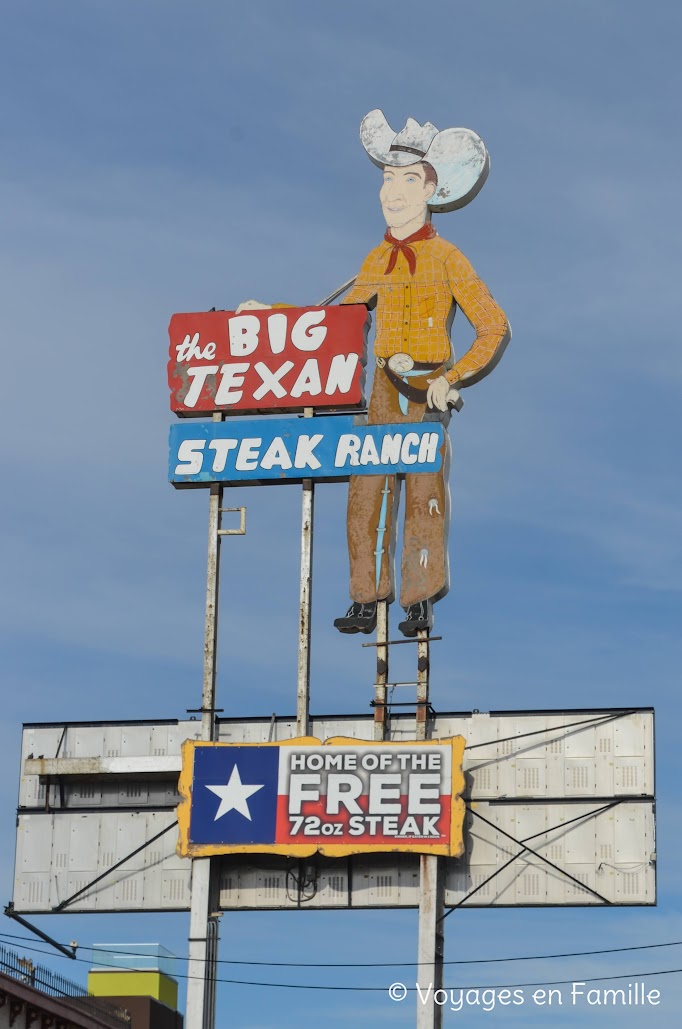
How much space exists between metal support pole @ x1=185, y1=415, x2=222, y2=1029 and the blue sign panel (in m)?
1.61

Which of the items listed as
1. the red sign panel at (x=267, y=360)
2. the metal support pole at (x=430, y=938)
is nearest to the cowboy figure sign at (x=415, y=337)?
the red sign panel at (x=267, y=360)

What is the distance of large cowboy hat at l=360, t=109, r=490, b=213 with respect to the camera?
129ft

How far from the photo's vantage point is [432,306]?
38.8 metres

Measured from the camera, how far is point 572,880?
119 ft

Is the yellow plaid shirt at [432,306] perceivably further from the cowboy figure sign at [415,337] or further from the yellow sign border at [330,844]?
the yellow sign border at [330,844]

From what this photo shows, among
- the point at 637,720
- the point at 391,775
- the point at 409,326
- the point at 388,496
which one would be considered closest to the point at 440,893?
the point at 391,775

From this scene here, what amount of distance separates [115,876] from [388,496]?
9102 millimetres

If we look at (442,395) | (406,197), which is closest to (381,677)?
(442,395)

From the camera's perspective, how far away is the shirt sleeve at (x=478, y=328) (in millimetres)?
37906

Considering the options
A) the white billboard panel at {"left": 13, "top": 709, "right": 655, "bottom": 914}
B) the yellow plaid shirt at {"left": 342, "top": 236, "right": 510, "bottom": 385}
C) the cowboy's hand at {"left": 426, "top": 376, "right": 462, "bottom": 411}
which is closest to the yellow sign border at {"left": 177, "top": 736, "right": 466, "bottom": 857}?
the white billboard panel at {"left": 13, "top": 709, "right": 655, "bottom": 914}

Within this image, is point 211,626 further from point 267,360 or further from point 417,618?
point 267,360

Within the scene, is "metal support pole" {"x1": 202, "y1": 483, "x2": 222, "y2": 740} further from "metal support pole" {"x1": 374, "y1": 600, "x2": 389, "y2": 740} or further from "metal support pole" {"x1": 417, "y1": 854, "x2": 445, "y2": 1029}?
"metal support pole" {"x1": 417, "y1": 854, "x2": 445, "y2": 1029}

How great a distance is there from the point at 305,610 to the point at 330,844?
4495 millimetres

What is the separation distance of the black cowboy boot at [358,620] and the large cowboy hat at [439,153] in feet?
27.4
